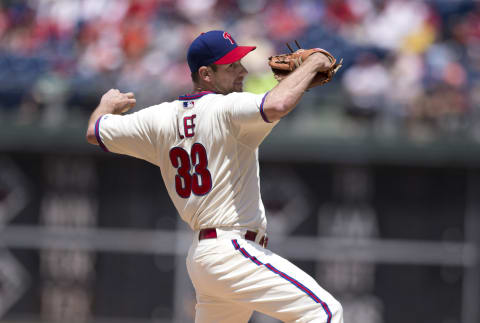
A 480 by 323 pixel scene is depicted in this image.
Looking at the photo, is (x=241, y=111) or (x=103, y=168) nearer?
(x=241, y=111)

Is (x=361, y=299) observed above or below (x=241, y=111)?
below

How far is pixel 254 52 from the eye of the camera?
921 centimetres

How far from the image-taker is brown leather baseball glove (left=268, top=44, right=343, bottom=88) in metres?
3.43

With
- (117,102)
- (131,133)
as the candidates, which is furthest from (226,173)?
(117,102)

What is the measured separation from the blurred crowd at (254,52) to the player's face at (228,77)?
16.6 feet

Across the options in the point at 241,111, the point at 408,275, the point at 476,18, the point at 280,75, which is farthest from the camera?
the point at 476,18

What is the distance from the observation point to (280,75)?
11.8 feet

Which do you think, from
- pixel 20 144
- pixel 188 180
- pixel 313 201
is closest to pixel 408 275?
pixel 313 201

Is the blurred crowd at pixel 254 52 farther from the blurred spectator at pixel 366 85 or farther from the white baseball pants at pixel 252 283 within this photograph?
the white baseball pants at pixel 252 283

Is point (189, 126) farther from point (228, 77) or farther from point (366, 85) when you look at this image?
point (366, 85)

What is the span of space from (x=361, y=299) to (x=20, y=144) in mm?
4034

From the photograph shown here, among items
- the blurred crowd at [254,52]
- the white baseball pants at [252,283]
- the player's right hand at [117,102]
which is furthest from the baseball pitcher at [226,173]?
the blurred crowd at [254,52]

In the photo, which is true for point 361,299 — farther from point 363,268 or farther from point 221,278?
point 221,278

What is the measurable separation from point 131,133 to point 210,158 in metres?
0.46
